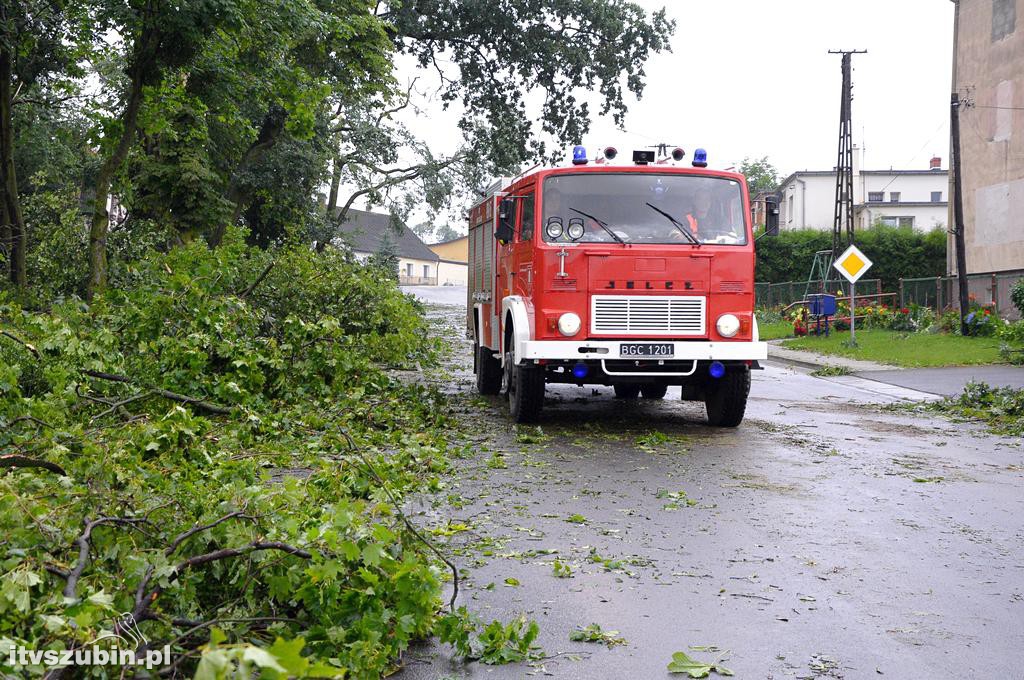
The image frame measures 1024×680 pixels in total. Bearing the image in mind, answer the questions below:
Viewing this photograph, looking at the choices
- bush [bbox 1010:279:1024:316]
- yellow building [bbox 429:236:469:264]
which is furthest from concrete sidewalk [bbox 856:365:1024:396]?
yellow building [bbox 429:236:469:264]

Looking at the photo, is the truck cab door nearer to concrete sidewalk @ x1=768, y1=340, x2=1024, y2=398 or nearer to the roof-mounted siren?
the roof-mounted siren

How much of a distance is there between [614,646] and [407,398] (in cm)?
798

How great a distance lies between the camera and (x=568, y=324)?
1053 centimetres

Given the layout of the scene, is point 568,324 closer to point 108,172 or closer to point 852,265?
point 108,172

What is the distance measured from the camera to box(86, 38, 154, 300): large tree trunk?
16.0 meters

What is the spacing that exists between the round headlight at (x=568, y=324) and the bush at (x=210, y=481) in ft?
5.17

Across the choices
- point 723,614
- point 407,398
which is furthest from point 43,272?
point 723,614

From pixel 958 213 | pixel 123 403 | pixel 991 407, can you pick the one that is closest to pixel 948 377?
pixel 991 407

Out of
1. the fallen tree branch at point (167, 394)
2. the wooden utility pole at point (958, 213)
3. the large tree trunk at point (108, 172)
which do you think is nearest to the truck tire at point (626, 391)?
the fallen tree branch at point (167, 394)

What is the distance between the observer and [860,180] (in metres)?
77.3

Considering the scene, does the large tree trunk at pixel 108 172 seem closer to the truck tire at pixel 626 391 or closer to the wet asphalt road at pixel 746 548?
the truck tire at pixel 626 391

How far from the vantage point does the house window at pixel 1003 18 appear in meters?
35.4

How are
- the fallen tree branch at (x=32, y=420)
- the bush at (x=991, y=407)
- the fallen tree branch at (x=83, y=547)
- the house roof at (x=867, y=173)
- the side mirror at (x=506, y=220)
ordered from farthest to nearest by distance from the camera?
1. the house roof at (x=867, y=173)
2. the bush at (x=991, y=407)
3. the side mirror at (x=506, y=220)
4. the fallen tree branch at (x=32, y=420)
5. the fallen tree branch at (x=83, y=547)

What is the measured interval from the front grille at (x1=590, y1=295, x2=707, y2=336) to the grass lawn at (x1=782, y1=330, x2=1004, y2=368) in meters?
13.7
